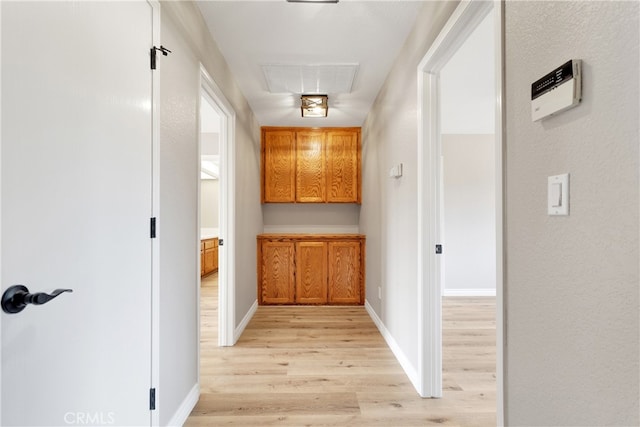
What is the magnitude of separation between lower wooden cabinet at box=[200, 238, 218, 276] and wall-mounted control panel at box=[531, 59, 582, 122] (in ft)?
21.0

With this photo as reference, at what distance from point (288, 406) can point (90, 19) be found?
212 centimetres

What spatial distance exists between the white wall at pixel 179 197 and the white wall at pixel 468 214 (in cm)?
371

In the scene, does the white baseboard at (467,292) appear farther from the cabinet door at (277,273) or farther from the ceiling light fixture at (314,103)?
the ceiling light fixture at (314,103)

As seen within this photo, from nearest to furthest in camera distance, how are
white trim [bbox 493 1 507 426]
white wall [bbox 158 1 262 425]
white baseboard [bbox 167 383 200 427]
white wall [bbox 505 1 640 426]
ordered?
white wall [bbox 505 1 640 426]
white trim [bbox 493 1 507 426]
white wall [bbox 158 1 262 425]
white baseboard [bbox 167 383 200 427]

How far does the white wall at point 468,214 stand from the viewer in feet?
15.0

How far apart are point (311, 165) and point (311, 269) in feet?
4.87

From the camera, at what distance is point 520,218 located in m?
1.06

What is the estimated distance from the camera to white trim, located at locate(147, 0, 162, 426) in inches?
56.6

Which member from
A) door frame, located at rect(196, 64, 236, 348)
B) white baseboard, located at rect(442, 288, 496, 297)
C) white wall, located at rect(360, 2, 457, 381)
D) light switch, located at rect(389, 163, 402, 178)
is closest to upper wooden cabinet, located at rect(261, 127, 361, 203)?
white wall, located at rect(360, 2, 457, 381)

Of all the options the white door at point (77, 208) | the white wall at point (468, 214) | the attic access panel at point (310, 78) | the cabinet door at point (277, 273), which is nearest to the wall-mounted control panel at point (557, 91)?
the white door at point (77, 208)

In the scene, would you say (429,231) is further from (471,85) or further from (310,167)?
(310,167)

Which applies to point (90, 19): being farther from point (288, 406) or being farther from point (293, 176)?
point (293, 176)

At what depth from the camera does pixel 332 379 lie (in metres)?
2.20

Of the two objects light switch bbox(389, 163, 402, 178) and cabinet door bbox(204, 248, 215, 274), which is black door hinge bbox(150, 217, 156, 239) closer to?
light switch bbox(389, 163, 402, 178)
